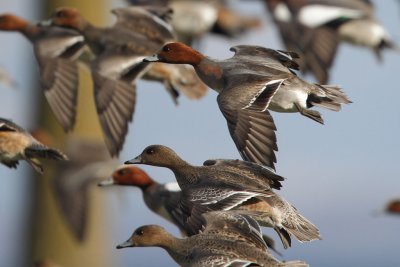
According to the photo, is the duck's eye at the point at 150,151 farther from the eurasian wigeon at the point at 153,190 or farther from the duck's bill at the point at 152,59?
the eurasian wigeon at the point at 153,190

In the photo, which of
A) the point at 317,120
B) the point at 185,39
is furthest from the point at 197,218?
the point at 185,39

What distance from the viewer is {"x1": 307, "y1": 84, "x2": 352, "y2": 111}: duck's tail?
8.16 metres

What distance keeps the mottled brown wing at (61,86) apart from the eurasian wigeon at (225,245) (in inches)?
108

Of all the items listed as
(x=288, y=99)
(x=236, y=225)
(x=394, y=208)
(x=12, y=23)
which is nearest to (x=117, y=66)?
(x=12, y=23)

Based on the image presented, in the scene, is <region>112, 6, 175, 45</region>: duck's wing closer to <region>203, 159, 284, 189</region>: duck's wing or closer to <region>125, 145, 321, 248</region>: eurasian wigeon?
<region>125, 145, 321, 248</region>: eurasian wigeon

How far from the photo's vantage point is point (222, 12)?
594 inches

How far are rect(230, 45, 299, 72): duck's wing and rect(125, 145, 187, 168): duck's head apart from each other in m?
0.70

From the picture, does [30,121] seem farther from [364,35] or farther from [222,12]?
[364,35]

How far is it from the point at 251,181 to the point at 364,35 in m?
6.77

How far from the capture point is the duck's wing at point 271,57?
26.6 feet

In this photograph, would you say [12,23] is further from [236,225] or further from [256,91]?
[236,225]

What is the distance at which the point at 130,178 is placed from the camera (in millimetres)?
10367

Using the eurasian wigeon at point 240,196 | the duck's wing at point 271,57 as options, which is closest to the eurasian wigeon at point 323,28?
the duck's wing at point 271,57

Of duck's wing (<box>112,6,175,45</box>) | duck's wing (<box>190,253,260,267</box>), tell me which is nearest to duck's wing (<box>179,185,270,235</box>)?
duck's wing (<box>190,253,260,267</box>)
